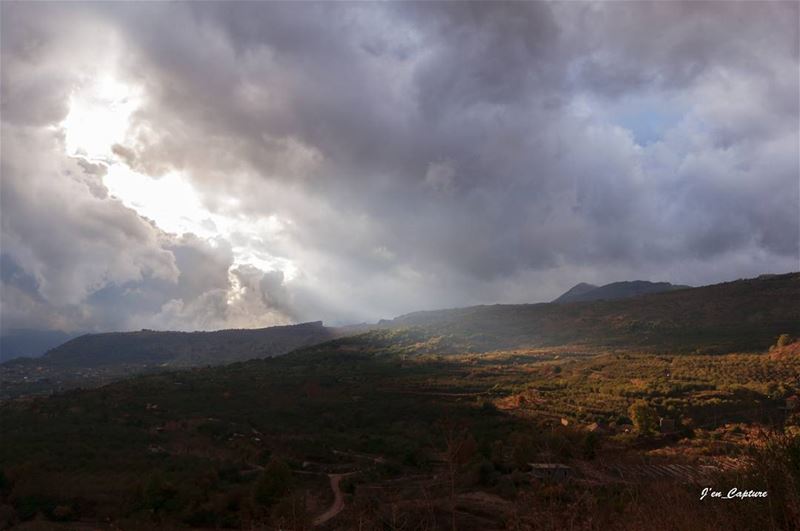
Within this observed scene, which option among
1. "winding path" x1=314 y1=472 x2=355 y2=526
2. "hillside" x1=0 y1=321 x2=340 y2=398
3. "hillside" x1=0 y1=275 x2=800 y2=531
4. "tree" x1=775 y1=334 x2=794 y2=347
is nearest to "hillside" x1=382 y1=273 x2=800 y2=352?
"hillside" x1=0 y1=275 x2=800 y2=531

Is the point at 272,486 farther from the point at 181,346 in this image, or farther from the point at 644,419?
the point at 181,346

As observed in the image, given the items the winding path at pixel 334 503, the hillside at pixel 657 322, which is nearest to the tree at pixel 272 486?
the winding path at pixel 334 503

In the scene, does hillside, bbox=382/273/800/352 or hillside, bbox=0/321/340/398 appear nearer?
hillside, bbox=382/273/800/352

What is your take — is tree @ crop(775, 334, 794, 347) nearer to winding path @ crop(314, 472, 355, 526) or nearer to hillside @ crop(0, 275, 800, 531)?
hillside @ crop(0, 275, 800, 531)

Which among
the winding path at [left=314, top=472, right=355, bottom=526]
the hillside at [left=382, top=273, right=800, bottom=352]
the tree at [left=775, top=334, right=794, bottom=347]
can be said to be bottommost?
the winding path at [left=314, top=472, right=355, bottom=526]

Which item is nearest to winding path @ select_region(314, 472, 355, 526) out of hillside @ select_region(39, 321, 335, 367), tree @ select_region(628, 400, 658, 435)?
tree @ select_region(628, 400, 658, 435)

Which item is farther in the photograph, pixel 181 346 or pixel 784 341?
pixel 181 346

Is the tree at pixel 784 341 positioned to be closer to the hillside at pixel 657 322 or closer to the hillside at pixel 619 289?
the hillside at pixel 657 322

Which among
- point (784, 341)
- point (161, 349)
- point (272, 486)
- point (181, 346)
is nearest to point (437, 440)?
point (272, 486)

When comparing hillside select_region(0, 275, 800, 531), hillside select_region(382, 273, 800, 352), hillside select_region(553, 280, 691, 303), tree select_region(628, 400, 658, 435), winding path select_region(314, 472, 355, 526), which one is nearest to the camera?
hillside select_region(0, 275, 800, 531)

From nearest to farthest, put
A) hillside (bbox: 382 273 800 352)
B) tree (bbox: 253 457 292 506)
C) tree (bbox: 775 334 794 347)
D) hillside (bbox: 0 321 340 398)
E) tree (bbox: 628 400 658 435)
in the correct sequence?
tree (bbox: 253 457 292 506) < tree (bbox: 628 400 658 435) < tree (bbox: 775 334 794 347) < hillside (bbox: 382 273 800 352) < hillside (bbox: 0 321 340 398)

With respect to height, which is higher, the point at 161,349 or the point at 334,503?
the point at 161,349

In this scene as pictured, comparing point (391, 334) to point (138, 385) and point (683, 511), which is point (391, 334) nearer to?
point (138, 385)

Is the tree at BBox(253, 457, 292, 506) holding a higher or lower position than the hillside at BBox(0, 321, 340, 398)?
lower
